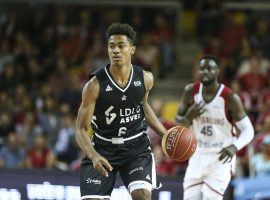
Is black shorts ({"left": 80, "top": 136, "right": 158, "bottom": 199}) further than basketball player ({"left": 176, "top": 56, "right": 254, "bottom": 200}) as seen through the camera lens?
No

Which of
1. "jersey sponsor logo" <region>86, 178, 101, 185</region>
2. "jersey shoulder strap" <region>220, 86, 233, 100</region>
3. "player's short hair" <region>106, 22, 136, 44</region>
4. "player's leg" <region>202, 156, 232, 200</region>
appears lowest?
"player's leg" <region>202, 156, 232, 200</region>

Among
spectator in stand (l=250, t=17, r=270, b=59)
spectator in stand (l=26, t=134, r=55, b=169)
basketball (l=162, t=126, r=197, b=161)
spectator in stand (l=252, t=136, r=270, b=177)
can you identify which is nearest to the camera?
basketball (l=162, t=126, r=197, b=161)

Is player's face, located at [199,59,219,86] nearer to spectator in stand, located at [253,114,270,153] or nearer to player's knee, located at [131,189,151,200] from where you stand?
player's knee, located at [131,189,151,200]

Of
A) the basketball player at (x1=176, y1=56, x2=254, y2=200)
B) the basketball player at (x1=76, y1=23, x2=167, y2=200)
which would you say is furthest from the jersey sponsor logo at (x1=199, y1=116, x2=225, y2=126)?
the basketball player at (x1=76, y1=23, x2=167, y2=200)

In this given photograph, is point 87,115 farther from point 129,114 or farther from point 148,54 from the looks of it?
point 148,54

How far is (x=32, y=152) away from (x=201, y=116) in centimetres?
471

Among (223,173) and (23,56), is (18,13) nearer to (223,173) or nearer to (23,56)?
(23,56)

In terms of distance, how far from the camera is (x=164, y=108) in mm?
12812

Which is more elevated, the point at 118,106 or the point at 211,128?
the point at 118,106

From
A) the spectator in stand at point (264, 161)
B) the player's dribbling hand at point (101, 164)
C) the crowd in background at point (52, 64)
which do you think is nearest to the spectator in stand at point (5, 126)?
the crowd in background at point (52, 64)

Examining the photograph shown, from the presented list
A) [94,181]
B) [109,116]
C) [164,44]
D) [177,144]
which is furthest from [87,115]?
[164,44]

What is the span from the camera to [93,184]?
6.35 m

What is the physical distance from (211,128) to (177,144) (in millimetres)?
1428

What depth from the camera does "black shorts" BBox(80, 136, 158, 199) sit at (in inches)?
250
